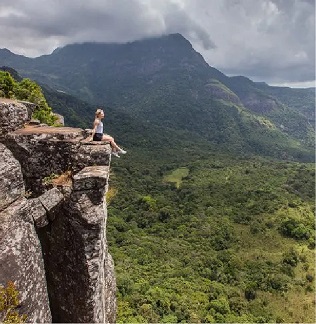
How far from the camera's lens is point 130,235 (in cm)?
7044

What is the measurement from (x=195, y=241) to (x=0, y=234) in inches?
2618

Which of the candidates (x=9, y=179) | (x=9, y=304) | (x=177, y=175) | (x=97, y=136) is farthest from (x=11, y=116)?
(x=177, y=175)

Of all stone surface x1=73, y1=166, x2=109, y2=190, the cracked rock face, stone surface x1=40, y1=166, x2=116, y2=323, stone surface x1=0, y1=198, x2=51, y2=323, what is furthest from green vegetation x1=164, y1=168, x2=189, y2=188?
stone surface x1=0, y1=198, x2=51, y2=323

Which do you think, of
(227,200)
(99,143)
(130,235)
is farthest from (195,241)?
(99,143)

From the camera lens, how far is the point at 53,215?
420 inches

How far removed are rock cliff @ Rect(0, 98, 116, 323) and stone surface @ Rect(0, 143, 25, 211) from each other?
3cm

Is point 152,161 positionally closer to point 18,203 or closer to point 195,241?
point 195,241

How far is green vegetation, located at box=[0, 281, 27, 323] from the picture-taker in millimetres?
8258

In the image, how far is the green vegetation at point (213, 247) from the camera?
159 feet

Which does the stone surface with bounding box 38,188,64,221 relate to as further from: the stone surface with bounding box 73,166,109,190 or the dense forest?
the dense forest

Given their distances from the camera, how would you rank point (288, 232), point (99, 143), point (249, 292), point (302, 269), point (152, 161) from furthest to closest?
point (152, 161) → point (288, 232) → point (302, 269) → point (249, 292) → point (99, 143)

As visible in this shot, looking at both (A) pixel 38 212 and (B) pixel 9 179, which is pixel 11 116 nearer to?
(B) pixel 9 179

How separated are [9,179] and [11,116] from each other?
2.46 m

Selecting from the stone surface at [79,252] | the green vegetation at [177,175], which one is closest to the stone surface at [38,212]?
the stone surface at [79,252]
